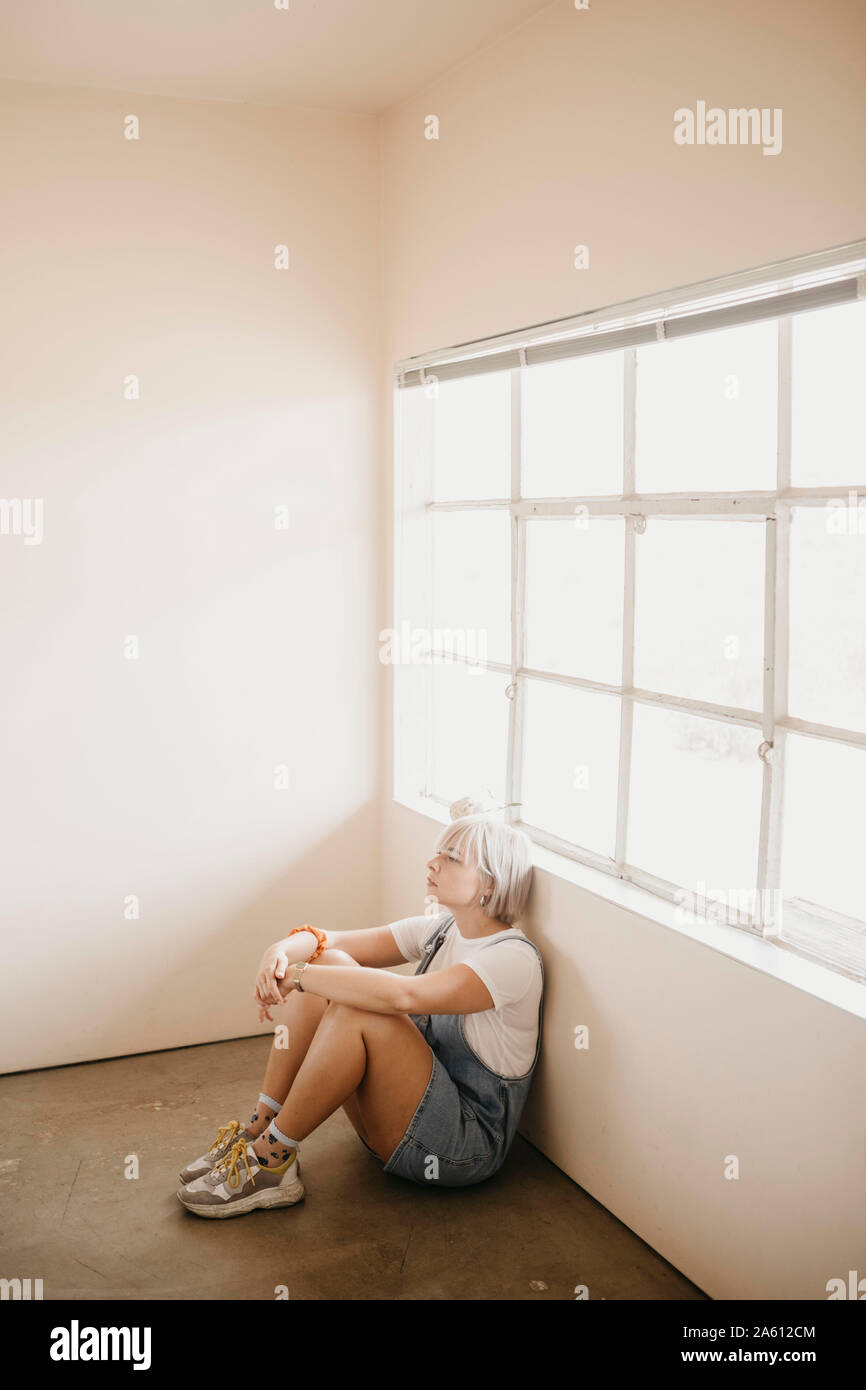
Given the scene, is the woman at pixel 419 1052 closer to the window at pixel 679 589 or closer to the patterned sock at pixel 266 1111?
the patterned sock at pixel 266 1111

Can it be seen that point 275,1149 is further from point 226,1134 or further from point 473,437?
point 473,437

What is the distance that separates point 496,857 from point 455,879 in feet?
0.36

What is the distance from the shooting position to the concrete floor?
7.83 feet

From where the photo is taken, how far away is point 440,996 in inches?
103

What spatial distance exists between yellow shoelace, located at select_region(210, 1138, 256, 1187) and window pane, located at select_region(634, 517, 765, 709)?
140cm

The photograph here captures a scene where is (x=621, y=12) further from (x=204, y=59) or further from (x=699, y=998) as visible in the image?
(x=699, y=998)

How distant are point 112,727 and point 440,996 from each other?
4.54 feet

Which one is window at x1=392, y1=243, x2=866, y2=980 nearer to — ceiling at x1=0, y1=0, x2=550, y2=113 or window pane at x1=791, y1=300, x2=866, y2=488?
window pane at x1=791, y1=300, x2=866, y2=488

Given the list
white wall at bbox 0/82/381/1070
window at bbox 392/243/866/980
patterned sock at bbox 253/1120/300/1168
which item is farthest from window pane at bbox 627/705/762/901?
white wall at bbox 0/82/381/1070

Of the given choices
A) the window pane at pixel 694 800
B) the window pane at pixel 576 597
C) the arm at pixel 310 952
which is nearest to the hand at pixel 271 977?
the arm at pixel 310 952

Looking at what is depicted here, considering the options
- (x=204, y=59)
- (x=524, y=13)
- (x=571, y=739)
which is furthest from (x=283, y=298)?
(x=571, y=739)

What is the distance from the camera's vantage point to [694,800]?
97.0 inches

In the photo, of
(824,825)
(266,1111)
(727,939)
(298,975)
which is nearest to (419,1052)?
(298,975)

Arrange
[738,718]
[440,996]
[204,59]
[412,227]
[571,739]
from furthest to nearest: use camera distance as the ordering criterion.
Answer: [412,227] → [204,59] → [571,739] → [440,996] → [738,718]
